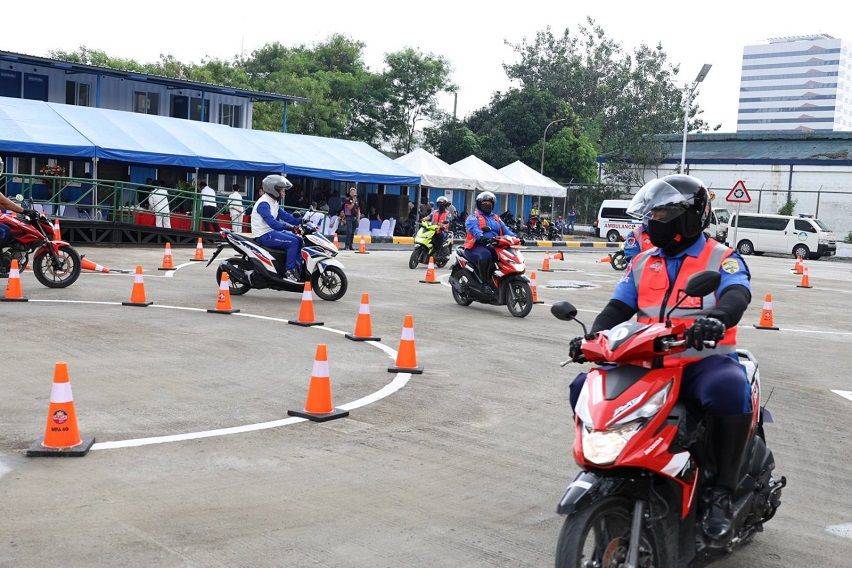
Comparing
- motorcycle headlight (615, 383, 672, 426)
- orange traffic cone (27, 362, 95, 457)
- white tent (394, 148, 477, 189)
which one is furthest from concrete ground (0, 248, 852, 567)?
white tent (394, 148, 477, 189)

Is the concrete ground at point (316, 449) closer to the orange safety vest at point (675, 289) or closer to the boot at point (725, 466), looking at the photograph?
the boot at point (725, 466)

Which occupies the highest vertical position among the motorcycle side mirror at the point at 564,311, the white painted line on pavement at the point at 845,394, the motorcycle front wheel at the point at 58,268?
the motorcycle side mirror at the point at 564,311

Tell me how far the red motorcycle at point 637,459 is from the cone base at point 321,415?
11.8 feet

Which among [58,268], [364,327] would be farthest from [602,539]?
[58,268]

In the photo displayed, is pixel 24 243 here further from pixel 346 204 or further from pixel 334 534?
pixel 346 204

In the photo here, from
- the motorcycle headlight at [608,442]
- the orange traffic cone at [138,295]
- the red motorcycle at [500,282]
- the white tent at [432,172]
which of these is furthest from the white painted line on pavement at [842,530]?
the white tent at [432,172]

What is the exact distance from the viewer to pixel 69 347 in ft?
32.7

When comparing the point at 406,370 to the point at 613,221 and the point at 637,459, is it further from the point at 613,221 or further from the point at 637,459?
the point at 613,221

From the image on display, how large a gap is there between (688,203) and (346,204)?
1026 inches

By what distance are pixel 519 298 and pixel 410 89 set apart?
47046mm

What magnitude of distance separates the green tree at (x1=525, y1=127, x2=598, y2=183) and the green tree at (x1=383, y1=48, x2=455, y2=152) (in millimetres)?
7095

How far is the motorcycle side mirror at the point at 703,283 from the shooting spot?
403cm

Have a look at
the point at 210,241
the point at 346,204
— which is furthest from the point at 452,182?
the point at 210,241

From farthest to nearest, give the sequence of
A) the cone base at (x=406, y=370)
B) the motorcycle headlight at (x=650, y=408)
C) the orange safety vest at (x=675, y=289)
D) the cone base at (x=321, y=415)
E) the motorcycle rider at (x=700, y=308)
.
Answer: the cone base at (x=406, y=370) → the cone base at (x=321, y=415) → the orange safety vest at (x=675, y=289) → the motorcycle rider at (x=700, y=308) → the motorcycle headlight at (x=650, y=408)
